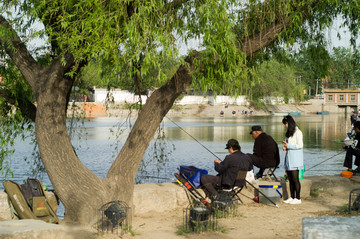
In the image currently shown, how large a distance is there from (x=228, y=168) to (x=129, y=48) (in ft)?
8.57

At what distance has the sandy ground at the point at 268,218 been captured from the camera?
6.70m

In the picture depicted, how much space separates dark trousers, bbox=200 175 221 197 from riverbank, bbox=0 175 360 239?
16.7 inches

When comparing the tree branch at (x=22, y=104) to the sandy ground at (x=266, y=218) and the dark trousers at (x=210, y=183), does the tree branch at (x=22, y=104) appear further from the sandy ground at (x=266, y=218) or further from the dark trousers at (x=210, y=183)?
the dark trousers at (x=210, y=183)

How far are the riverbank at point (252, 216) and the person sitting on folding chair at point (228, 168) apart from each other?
0.51 meters

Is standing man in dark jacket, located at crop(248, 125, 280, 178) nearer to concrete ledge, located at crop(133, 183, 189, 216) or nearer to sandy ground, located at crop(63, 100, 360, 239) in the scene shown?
sandy ground, located at crop(63, 100, 360, 239)

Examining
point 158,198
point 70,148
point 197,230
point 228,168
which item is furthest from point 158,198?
point 70,148

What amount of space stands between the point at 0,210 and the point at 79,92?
3.55 meters

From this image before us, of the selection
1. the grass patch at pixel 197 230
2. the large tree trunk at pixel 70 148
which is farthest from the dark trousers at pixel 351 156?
the grass patch at pixel 197 230

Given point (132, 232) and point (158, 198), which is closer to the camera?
point (132, 232)

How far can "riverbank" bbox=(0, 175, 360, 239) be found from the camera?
6.70 m

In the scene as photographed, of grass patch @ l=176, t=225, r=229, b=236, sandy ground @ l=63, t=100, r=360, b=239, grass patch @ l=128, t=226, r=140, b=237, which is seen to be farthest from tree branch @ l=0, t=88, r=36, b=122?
grass patch @ l=176, t=225, r=229, b=236

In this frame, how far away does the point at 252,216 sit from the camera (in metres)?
7.79

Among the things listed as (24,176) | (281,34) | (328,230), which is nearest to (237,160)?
(281,34)

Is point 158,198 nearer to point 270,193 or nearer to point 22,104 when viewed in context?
point 270,193
